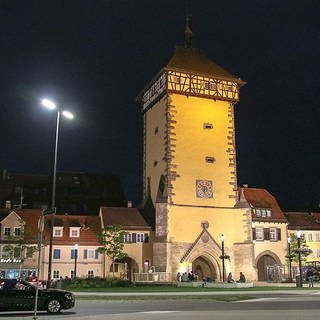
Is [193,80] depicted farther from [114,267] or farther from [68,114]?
[68,114]

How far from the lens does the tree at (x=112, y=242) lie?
182 feet

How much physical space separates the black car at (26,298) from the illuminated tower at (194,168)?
100ft

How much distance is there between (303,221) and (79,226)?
32554mm

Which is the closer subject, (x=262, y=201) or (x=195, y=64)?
(x=195, y=64)

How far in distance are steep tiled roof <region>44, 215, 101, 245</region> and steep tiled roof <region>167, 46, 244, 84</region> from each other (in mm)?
21494

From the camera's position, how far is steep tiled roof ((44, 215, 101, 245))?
60938 mm

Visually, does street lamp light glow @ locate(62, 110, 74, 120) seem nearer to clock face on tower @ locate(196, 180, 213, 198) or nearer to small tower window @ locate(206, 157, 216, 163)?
clock face on tower @ locate(196, 180, 213, 198)

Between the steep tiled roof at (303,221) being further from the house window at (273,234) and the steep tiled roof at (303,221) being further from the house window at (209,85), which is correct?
the house window at (209,85)

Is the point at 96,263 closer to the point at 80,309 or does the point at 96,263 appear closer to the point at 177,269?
the point at 177,269

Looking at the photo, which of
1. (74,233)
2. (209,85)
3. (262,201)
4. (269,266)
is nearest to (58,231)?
(74,233)

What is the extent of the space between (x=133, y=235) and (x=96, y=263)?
20.7 feet

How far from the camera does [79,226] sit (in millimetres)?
62500

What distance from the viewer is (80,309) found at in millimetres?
23125

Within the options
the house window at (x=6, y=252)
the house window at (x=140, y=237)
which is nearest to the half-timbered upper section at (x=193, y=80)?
the house window at (x=140, y=237)
